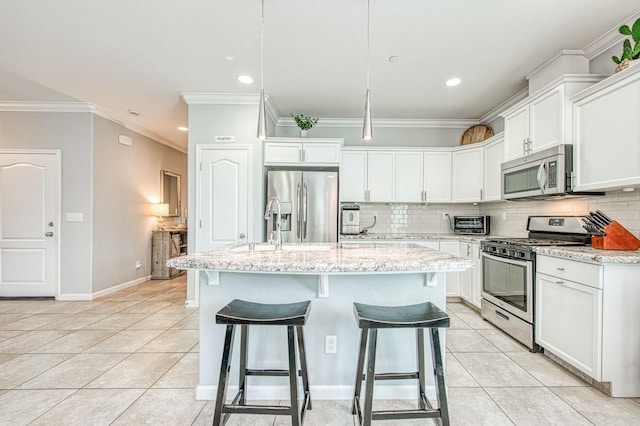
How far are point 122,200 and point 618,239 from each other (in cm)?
592

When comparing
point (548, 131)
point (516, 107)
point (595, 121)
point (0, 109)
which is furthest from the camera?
point (0, 109)

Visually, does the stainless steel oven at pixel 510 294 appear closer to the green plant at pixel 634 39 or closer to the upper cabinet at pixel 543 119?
the upper cabinet at pixel 543 119

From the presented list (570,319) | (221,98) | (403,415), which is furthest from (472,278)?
(221,98)

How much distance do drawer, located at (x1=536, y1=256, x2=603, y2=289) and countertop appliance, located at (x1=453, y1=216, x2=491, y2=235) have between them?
1869 millimetres

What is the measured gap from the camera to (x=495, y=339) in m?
2.95

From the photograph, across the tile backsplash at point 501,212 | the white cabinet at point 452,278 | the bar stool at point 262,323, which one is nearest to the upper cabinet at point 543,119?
the tile backsplash at point 501,212

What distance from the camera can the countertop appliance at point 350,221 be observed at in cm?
431

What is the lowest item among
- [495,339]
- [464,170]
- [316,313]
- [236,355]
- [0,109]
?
[495,339]

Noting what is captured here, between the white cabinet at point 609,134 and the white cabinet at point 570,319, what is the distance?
27.6 inches

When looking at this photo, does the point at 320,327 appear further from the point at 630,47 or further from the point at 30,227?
the point at 30,227

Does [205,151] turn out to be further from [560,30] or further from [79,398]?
[560,30]

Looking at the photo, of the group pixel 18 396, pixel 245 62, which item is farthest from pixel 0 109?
pixel 18 396

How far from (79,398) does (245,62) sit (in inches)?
116

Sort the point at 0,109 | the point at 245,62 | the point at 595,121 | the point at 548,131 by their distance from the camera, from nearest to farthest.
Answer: the point at 595,121 → the point at 548,131 → the point at 245,62 → the point at 0,109
